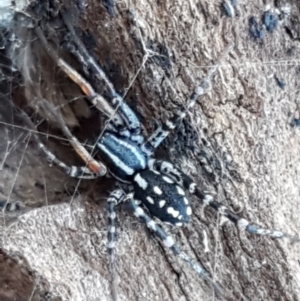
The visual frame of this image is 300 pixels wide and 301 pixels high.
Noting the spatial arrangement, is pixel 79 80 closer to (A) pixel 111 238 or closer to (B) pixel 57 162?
(B) pixel 57 162

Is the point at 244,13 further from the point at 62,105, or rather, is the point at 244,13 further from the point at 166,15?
the point at 62,105

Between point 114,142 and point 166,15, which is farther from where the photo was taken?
point 114,142

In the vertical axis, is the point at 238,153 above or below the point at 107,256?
above

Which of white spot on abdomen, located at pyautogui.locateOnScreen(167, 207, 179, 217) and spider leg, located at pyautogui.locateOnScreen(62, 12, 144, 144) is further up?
spider leg, located at pyautogui.locateOnScreen(62, 12, 144, 144)

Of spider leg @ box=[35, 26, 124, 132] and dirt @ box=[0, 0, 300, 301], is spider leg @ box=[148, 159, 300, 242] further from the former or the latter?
spider leg @ box=[35, 26, 124, 132]

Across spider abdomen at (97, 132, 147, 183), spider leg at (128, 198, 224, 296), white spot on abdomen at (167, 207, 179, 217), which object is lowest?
spider leg at (128, 198, 224, 296)

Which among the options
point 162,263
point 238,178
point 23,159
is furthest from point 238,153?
point 23,159

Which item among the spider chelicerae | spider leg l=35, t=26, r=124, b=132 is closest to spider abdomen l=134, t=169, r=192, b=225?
the spider chelicerae
